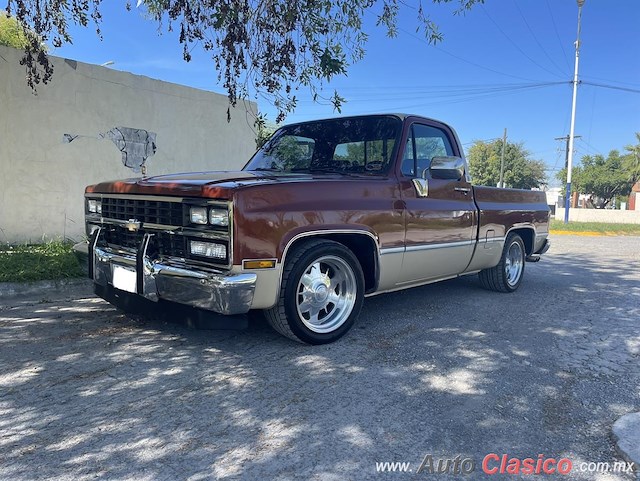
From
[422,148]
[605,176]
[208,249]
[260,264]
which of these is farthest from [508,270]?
[605,176]

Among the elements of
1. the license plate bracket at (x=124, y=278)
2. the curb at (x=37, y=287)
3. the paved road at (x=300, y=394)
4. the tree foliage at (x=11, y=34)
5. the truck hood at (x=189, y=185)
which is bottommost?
the paved road at (x=300, y=394)

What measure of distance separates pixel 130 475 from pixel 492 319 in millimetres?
3957

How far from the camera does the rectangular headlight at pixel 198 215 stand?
11.3ft

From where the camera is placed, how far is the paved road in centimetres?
244

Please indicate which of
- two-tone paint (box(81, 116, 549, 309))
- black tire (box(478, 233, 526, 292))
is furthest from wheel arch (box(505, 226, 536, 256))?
two-tone paint (box(81, 116, 549, 309))

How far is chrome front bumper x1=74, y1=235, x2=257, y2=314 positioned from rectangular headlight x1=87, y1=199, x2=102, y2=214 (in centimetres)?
72

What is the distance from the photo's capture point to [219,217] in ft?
11.0

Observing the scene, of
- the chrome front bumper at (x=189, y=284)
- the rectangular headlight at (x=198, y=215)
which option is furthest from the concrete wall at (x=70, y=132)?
the rectangular headlight at (x=198, y=215)

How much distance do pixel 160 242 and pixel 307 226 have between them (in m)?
1.12

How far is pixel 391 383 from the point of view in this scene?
133 inches

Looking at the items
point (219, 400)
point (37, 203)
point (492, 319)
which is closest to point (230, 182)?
point (219, 400)

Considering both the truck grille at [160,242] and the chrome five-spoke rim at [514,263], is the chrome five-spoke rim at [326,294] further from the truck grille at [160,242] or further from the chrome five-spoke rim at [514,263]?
the chrome five-spoke rim at [514,263]

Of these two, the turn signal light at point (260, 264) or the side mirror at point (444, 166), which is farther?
the side mirror at point (444, 166)

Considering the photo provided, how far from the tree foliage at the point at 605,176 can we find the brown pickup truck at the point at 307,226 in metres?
56.1
